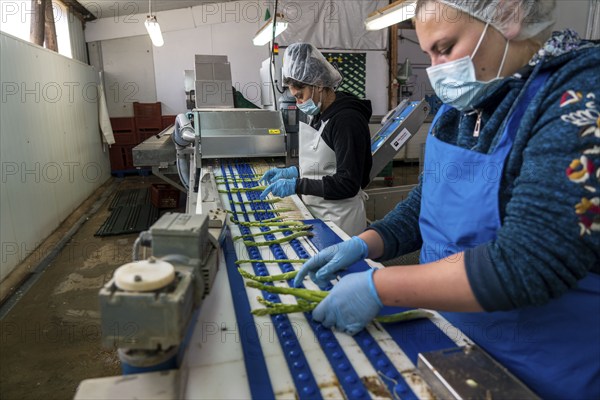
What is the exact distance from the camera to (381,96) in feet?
24.6

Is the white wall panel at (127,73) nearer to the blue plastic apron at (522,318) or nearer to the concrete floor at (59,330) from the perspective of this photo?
the concrete floor at (59,330)

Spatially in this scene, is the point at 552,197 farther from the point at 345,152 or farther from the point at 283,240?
the point at 345,152

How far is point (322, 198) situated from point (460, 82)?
1.36 meters

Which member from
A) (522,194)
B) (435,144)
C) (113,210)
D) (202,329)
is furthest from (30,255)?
(522,194)

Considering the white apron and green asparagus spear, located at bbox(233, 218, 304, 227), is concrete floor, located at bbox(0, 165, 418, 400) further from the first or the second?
the white apron

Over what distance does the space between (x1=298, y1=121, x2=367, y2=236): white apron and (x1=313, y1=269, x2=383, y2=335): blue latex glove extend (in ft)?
4.17

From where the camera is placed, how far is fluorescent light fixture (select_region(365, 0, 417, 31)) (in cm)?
296

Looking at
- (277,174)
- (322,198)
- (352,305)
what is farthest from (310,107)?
(352,305)

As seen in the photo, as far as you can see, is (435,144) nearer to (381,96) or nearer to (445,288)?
(445,288)

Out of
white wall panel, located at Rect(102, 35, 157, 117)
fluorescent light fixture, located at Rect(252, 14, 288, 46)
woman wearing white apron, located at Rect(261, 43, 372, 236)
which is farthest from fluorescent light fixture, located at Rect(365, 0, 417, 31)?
white wall panel, located at Rect(102, 35, 157, 117)

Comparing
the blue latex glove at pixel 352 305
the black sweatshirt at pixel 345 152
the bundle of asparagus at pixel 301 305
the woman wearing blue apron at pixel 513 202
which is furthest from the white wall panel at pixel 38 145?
the woman wearing blue apron at pixel 513 202

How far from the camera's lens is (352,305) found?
0.93 meters

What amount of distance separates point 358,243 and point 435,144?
0.37 metres

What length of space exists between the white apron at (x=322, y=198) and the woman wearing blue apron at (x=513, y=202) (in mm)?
1142
